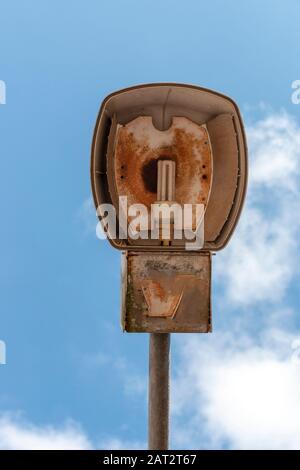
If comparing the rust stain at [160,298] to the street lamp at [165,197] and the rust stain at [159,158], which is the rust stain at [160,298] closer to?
the street lamp at [165,197]

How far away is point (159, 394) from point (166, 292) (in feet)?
2.23

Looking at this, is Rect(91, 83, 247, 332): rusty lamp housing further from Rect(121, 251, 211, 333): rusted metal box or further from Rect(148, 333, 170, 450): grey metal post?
Rect(148, 333, 170, 450): grey metal post

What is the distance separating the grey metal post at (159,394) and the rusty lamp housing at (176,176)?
147mm

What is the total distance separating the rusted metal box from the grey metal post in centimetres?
14

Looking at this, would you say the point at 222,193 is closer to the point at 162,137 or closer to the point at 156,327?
the point at 162,137

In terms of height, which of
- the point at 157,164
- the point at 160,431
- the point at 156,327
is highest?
the point at 157,164

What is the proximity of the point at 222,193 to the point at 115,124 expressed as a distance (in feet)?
2.83

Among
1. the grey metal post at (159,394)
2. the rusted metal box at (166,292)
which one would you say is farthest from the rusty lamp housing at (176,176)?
the grey metal post at (159,394)

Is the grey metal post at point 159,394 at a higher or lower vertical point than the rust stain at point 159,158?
lower

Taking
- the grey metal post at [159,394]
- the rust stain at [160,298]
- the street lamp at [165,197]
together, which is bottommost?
the grey metal post at [159,394]

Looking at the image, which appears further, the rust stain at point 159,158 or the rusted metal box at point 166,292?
the rust stain at point 159,158

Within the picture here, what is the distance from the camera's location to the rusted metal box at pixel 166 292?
130 inches

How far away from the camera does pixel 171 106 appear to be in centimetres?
350

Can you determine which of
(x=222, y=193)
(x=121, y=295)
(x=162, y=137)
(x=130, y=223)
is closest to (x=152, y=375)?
(x=121, y=295)
